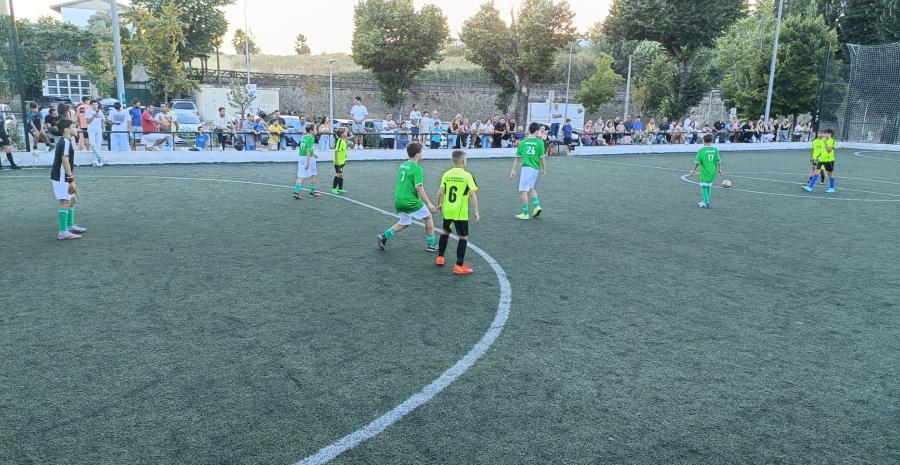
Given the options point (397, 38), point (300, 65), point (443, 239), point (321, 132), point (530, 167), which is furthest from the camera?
point (300, 65)

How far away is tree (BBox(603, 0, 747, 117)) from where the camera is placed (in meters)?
53.2

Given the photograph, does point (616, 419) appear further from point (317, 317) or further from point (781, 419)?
point (317, 317)

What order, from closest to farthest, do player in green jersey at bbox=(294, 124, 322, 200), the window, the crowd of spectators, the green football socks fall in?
the green football socks
player in green jersey at bbox=(294, 124, 322, 200)
the crowd of spectators
the window

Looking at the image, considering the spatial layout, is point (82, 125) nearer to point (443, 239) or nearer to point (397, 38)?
point (443, 239)

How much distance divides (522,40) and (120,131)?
39.5 meters

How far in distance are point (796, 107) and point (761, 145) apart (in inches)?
396

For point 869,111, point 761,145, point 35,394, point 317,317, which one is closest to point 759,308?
A: point 317,317

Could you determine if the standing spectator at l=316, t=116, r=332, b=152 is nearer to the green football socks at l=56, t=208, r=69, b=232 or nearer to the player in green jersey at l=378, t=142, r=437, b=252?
the green football socks at l=56, t=208, r=69, b=232

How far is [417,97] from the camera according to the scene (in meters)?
62.3

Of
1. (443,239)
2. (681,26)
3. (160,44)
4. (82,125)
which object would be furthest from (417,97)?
(443,239)

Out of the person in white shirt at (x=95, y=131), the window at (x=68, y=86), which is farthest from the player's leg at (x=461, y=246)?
the window at (x=68, y=86)

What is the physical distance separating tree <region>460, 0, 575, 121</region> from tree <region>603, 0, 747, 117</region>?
5769mm

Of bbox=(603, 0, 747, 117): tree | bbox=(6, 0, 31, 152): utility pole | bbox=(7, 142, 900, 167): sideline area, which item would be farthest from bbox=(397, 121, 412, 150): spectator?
bbox=(603, 0, 747, 117): tree

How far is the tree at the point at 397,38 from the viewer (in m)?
54.6
